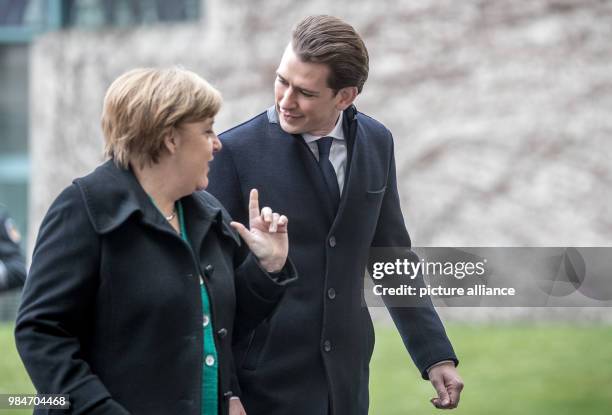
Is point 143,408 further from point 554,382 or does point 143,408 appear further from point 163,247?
point 554,382

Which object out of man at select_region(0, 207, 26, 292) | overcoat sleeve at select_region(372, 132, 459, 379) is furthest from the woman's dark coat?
man at select_region(0, 207, 26, 292)

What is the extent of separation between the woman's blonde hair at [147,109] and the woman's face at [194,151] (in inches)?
1.0

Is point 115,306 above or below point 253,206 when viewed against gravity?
below

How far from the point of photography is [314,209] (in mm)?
3705

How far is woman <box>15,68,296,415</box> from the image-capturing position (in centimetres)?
276

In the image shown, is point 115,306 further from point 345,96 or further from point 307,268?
point 345,96

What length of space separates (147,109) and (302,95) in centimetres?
86

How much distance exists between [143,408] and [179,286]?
0.92 feet

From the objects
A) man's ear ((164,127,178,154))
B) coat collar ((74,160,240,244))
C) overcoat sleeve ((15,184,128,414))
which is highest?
man's ear ((164,127,178,154))

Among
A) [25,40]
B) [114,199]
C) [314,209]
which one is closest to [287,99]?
[314,209]

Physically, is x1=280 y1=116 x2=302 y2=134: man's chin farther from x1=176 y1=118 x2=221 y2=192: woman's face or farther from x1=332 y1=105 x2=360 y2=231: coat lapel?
x1=176 y1=118 x2=221 y2=192: woman's face
